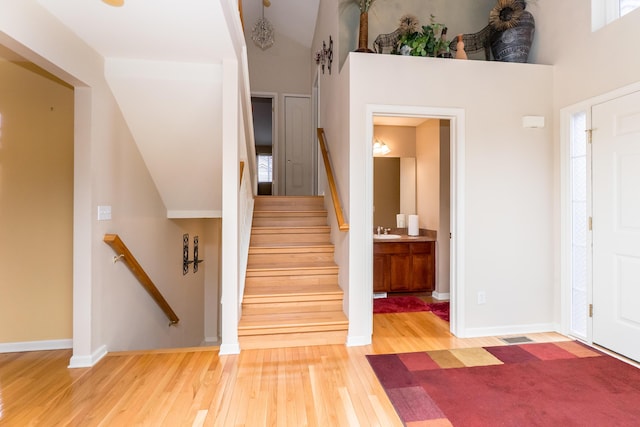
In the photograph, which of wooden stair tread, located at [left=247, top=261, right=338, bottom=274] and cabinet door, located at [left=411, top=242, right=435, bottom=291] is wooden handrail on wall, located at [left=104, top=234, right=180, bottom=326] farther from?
cabinet door, located at [left=411, top=242, right=435, bottom=291]

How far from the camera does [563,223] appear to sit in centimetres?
301

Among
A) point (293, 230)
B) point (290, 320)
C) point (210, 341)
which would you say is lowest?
point (210, 341)

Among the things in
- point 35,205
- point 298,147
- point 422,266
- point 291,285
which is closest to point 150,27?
point 35,205

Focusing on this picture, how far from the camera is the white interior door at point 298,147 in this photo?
636 cm

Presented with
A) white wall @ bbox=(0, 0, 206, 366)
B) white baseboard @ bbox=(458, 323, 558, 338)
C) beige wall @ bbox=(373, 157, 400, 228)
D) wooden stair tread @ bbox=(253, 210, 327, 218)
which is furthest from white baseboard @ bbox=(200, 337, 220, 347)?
white baseboard @ bbox=(458, 323, 558, 338)

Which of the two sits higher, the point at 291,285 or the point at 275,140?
Result: the point at 275,140

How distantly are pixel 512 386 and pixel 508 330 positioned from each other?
103cm

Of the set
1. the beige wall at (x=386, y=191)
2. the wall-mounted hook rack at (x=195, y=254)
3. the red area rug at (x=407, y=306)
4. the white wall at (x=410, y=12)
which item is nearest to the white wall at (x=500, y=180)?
the red area rug at (x=407, y=306)

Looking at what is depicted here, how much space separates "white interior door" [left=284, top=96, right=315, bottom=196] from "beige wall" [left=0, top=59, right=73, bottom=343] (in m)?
3.91

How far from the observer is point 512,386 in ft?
7.10

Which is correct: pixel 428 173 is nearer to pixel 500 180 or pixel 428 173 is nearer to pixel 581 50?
pixel 500 180

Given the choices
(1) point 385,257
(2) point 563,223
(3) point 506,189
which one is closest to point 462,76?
(3) point 506,189

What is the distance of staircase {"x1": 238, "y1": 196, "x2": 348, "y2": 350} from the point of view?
279 centimetres

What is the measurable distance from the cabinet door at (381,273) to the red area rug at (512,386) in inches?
64.1
